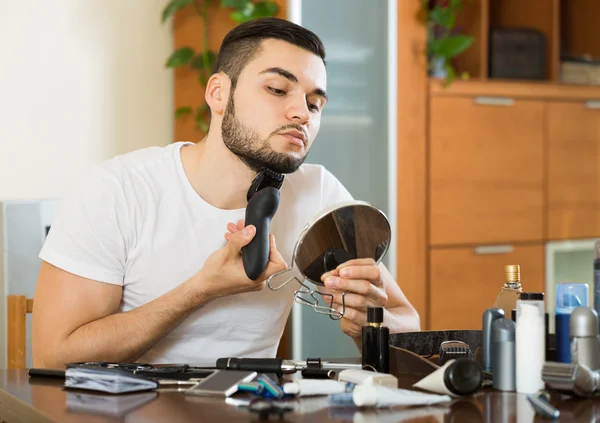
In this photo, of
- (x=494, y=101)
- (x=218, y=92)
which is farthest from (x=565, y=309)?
(x=494, y=101)

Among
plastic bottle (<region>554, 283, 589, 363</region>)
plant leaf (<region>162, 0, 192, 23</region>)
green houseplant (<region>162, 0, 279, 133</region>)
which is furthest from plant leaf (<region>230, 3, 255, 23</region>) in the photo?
plastic bottle (<region>554, 283, 589, 363</region>)

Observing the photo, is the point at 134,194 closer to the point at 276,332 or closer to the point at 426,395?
the point at 276,332

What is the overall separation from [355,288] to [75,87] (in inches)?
74.3

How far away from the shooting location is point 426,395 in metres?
1.08

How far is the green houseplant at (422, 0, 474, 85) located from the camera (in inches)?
126

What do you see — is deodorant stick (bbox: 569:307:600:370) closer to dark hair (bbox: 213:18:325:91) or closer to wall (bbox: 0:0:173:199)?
dark hair (bbox: 213:18:325:91)

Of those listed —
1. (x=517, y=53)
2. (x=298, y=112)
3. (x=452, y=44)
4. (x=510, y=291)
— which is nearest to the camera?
(x=510, y=291)

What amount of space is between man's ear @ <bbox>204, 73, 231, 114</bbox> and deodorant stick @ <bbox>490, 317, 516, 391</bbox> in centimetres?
85

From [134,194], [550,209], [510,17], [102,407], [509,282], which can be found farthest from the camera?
[510,17]

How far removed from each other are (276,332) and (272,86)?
0.51m

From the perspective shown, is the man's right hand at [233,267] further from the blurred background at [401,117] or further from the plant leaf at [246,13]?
the plant leaf at [246,13]

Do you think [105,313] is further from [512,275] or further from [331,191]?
[512,275]

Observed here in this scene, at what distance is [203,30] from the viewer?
3.12 m

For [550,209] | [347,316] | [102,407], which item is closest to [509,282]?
[347,316]
